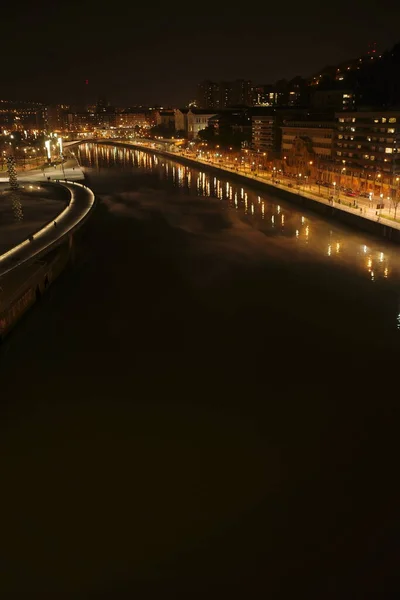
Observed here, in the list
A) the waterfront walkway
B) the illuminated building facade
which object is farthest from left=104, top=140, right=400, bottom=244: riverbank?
the illuminated building facade

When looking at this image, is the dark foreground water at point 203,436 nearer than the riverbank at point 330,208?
Yes

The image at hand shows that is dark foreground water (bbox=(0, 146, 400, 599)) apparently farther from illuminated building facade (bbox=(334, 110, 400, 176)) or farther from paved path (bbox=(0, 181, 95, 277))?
illuminated building facade (bbox=(334, 110, 400, 176))

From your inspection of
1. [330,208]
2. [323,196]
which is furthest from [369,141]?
[330,208]

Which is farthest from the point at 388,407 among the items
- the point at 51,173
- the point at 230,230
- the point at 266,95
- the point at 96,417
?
the point at 266,95

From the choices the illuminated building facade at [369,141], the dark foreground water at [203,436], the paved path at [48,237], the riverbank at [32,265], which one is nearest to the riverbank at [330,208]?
the illuminated building facade at [369,141]

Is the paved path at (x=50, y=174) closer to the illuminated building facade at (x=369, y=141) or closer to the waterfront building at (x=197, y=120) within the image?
the illuminated building facade at (x=369, y=141)

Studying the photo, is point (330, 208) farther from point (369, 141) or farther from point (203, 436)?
point (203, 436)
